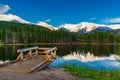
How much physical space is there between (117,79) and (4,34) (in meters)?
183

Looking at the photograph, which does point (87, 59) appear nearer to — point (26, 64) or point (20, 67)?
point (26, 64)

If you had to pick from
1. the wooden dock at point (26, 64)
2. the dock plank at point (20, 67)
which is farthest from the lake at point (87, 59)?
the dock plank at point (20, 67)

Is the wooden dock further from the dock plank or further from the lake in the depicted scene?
the lake

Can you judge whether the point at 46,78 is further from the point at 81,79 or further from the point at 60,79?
the point at 81,79

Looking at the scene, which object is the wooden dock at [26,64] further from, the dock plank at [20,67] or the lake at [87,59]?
the lake at [87,59]

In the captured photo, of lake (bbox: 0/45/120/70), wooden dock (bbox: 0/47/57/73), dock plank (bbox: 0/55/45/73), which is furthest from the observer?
lake (bbox: 0/45/120/70)

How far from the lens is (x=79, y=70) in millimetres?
28047

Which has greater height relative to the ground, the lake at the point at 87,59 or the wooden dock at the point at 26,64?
the wooden dock at the point at 26,64

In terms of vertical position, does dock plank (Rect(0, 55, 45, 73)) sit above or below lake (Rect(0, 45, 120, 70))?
above

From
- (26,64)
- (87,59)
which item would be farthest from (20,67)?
(87,59)

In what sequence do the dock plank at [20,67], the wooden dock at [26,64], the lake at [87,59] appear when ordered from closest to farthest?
the dock plank at [20,67]
the wooden dock at [26,64]
the lake at [87,59]

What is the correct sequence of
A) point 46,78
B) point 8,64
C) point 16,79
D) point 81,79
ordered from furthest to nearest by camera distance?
1. point 8,64
2. point 81,79
3. point 46,78
4. point 16,79

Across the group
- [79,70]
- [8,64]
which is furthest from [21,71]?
[79,70]

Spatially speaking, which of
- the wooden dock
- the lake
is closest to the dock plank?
the wooden dock
